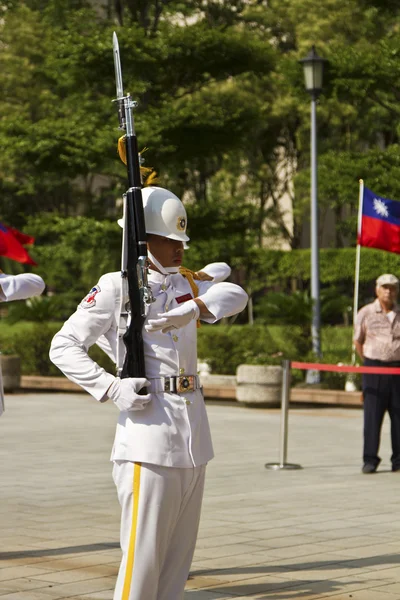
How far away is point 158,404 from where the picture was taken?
4992 mm

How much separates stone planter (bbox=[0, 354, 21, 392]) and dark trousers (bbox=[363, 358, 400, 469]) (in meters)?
10.7

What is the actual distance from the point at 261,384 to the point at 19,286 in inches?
475

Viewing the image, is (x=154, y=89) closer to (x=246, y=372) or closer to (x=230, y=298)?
(x=246, y=372)

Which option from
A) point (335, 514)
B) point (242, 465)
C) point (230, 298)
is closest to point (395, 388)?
point (242, 465)

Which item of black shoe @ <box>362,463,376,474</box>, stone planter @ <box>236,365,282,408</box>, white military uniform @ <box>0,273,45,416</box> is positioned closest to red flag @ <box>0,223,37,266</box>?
stone planter @ <box>236,365,282,408</box>

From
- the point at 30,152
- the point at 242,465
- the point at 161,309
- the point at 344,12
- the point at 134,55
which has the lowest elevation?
the point at 242,465

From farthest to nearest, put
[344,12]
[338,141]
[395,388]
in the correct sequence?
[338,141], [344,12], [395,388]

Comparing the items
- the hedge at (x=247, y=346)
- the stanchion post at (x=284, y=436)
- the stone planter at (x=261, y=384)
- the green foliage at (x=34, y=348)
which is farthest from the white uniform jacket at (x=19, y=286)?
the green foliage at (x=34, y=348)

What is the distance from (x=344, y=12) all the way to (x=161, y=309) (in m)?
34.5

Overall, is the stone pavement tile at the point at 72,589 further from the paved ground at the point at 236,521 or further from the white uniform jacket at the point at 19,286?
the white uniform jacket at the point at 19,286

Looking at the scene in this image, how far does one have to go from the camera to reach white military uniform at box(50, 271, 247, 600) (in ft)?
16.0

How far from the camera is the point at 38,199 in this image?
150ft

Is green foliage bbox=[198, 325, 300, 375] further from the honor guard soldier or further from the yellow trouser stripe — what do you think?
the yellow trouser stripe

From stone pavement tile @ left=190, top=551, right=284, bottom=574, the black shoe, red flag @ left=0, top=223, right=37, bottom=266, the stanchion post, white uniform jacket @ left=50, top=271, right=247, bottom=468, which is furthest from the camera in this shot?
red flag @ left=0, top=223, right=37, bottom=266
